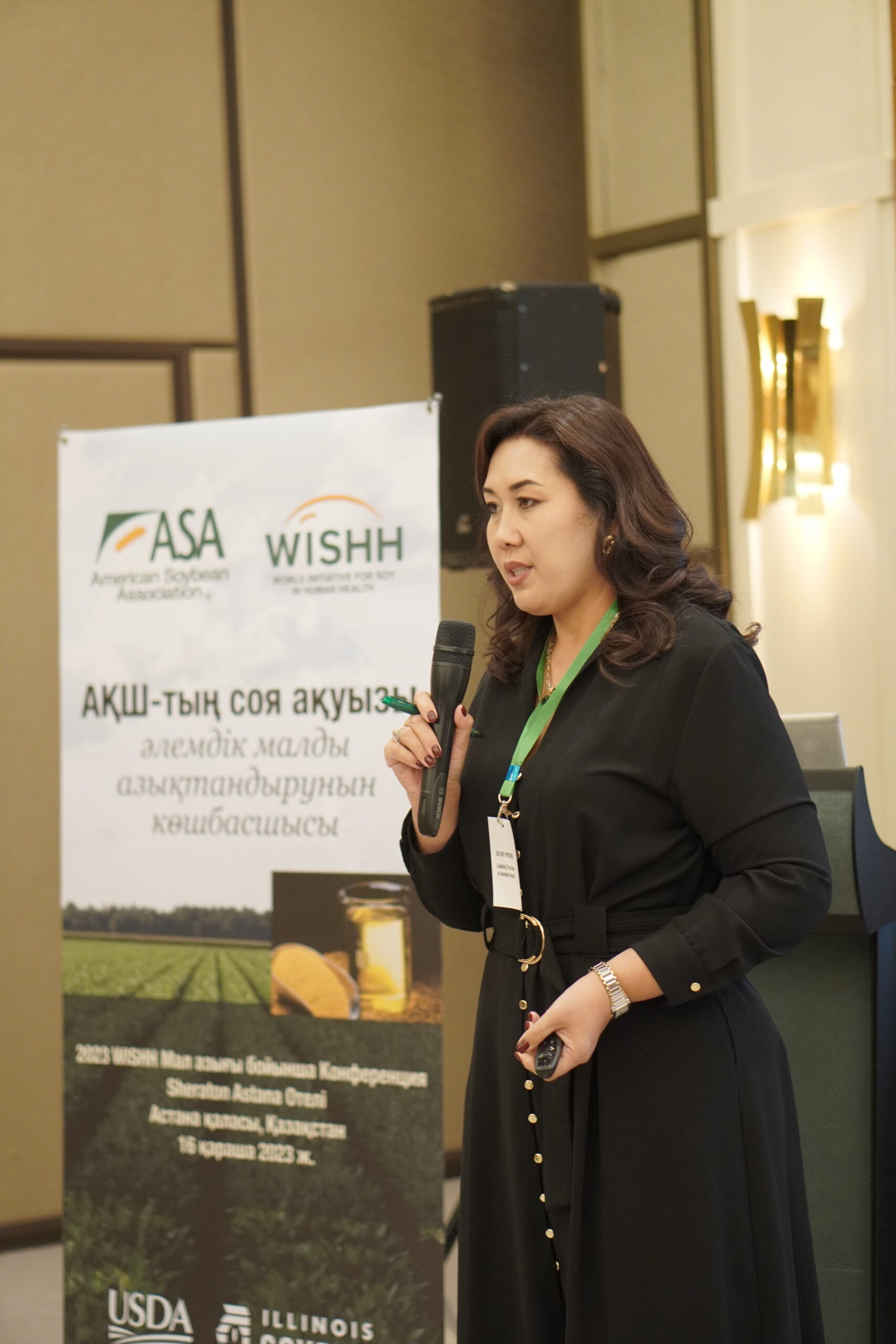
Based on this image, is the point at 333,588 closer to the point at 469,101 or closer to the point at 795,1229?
the point at 795,1229

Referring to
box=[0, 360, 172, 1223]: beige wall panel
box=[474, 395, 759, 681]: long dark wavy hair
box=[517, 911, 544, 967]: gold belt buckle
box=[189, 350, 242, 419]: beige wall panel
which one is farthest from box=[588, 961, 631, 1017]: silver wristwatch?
box=[189, 350, 242, 419]: beige wall panel

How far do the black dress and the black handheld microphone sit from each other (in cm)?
10

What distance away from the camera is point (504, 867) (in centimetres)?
→ 152

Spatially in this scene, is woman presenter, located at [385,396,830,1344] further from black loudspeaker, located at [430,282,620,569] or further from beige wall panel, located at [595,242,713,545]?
beige wall panel, located at [595,242,713,545]

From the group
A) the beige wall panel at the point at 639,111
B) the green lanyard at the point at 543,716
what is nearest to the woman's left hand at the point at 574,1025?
the green lanyard at the point at 543,716

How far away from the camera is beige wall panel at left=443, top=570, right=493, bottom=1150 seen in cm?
383

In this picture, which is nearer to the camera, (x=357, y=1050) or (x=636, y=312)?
(x=357, y=1050)

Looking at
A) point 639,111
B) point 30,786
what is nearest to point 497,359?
point 639,111

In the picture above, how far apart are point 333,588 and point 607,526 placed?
102 centimetres

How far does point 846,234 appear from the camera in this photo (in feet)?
11.2

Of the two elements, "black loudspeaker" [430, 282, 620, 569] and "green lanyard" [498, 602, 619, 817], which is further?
"black loudspeaker" [430, 282, 620, 569]

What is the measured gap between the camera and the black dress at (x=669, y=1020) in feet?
4.58

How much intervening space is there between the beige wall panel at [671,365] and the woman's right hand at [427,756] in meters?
2.16

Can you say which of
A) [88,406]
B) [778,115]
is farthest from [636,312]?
[88,406]
